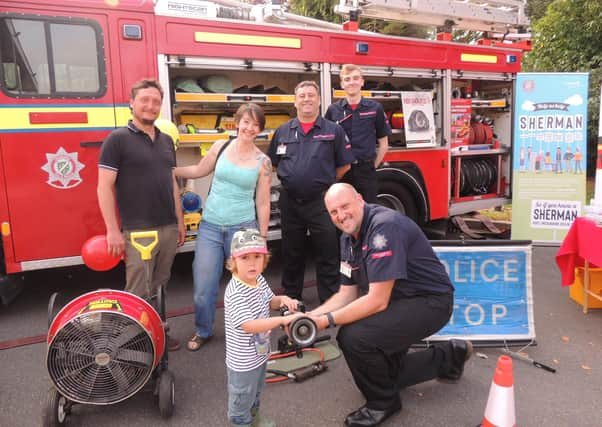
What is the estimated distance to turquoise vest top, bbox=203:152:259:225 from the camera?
3.36 metres

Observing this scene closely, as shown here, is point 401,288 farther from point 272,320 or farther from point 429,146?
point 429,146

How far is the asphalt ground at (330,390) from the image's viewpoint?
272 cm

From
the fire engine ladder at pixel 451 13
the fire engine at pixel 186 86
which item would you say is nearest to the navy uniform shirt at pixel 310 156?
the fire engine at pixel 186 86

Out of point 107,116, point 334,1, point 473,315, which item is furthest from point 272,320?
point 334,1

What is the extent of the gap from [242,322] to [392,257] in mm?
802

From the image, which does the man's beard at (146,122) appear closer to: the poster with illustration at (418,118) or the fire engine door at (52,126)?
the fire engine door at (52,126)

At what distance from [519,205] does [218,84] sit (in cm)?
431

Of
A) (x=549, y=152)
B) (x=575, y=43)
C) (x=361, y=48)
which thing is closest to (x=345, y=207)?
(x=361, y=48)

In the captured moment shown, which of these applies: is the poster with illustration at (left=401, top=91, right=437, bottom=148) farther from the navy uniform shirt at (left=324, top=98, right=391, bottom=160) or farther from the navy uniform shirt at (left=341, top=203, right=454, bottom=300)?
the navy uniform shirt at (left=341, top=203, right=454, bottom=300)

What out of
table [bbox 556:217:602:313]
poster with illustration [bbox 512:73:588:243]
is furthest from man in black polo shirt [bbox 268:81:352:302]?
poster with illustration [bbox 512:73:588:243]

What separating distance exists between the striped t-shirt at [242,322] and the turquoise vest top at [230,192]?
3.86 feet

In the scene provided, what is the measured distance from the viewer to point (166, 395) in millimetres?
2664

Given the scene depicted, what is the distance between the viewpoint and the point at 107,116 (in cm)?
397

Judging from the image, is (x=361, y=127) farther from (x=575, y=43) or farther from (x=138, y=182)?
(x=575, y=43)
